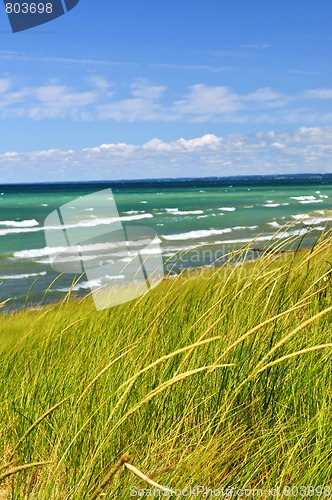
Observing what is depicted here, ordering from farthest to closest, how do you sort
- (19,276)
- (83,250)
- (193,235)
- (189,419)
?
(193,235)
(83,250)
(19,276)
(189,419)

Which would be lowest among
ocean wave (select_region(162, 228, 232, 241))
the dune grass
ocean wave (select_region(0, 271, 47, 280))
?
ocean wave (select_region(162, 228, 232, 241))

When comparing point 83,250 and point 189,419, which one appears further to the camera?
point 83,250

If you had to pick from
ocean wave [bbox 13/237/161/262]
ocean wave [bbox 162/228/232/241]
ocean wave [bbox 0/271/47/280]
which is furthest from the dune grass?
ocean wave [bbox 162/228/232/241]

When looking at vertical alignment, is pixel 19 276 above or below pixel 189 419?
below

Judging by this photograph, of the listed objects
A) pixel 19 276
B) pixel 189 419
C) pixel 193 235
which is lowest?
pixel 193 235

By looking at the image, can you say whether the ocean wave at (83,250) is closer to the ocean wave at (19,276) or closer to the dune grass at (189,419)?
the ocean wave at (19,276)

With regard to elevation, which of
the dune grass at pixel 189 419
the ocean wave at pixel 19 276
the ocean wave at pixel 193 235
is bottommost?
the ocean wave at pixel 193 235

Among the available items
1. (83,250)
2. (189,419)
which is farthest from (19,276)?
(189,419)

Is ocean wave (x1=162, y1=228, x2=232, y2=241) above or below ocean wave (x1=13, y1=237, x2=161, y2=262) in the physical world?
below

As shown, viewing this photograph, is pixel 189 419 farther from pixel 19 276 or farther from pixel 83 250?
pixel 83 250

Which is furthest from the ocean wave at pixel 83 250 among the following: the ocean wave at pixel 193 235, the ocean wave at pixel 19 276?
the ocean wave at pixel 19 276

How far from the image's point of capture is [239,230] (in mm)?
26031

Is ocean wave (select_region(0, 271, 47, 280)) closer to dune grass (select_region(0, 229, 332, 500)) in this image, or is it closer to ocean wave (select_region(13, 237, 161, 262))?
ocean wave (select_region(13, 237, 161, 262))

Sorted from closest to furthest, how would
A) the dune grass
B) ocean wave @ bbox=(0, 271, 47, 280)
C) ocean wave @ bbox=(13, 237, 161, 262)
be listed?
1. the dune grass
2. ocean wave @ bbox=(0, 271, 47, 280)
3. ocean wave @ bbox=(13, 237, 161, 262)
